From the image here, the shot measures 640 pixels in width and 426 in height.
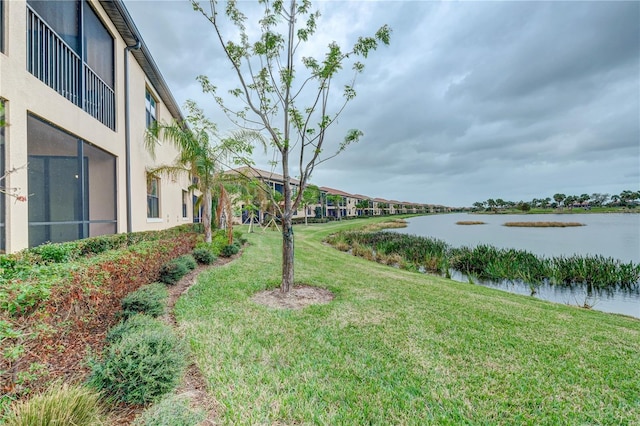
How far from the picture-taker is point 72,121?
5.88m

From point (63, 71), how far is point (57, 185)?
262 cm

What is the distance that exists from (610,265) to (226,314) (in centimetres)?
1552

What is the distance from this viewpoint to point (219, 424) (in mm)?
2156

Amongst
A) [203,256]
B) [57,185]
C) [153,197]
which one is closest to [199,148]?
[153,197]

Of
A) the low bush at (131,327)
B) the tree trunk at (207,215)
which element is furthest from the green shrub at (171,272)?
the tree trunk at (207,215)

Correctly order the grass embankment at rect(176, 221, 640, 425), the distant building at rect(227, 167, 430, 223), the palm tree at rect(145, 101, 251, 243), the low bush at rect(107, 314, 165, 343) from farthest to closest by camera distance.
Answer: the distant building at rect(227, 167, 430, 223), the palm tree at rect(145, 101, 251, 243), the low bush at rect(107, 314, 165, 343), the grass embankment at rect(176, 221, 640, 425)

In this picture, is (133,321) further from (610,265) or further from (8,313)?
(610,265)

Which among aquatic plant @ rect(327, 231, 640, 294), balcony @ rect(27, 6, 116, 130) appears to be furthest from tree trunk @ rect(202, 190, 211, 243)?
aquatic plant @ rect(327, 231, 640, 294)

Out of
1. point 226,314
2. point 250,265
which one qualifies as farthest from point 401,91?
point 226,314

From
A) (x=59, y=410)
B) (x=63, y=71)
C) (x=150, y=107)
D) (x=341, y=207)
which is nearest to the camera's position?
(x=59, y=410)

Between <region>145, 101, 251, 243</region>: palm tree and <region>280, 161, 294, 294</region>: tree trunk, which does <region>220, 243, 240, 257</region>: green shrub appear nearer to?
<region>145, 101, 251, 243</region>: palm tree

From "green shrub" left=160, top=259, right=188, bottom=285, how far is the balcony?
14.4 ft

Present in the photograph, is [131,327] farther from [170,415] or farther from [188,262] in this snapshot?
[188,262]

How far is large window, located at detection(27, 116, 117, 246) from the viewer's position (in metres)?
5.50
